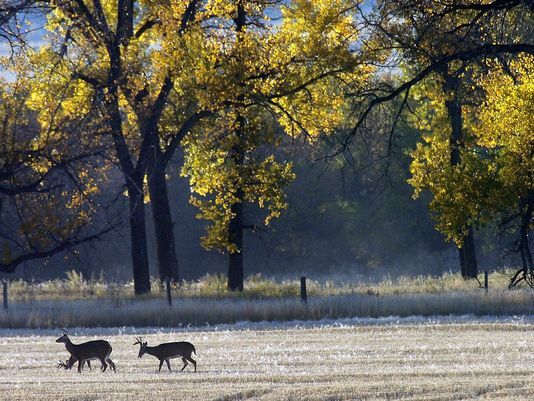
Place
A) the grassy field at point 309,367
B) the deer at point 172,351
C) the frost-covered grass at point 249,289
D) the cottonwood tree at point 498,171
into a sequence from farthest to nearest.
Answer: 1. the frost-covered grass at point 249,289
2. the cottonwood tree at point 498,171
3. the deer at point 172,351
4. the grassy field at point 309,367

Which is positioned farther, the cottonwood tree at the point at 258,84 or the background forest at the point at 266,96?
the cottonwood tree at the point at 258,84

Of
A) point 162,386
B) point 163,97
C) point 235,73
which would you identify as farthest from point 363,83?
point 162,386

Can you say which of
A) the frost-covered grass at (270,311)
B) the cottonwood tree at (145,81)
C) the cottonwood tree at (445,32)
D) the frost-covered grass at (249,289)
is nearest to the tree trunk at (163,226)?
the cottonwood tree at (145,81)

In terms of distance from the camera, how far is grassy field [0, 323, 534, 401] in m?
15.7

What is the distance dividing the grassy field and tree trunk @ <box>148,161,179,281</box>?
1462cm

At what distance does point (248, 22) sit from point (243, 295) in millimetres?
9655

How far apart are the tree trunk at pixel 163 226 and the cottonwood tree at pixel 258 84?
2.17 metres

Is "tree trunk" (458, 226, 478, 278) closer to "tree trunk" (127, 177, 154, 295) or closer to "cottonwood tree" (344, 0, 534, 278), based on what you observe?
"tree trunk" (127, 177, 154, 295)

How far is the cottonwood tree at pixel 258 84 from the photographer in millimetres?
36906

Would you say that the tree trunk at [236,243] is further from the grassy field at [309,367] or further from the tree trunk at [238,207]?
the grassy field at [309,367]

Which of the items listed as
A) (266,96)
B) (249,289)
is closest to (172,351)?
(266,96)

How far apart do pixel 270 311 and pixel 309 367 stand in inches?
445

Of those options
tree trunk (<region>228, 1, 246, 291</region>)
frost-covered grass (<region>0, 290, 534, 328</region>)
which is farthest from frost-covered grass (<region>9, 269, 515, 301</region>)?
Result: frost-covered grass (<region>0, 290, 534, 328</region>)

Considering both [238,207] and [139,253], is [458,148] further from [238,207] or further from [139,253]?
[139,253]
